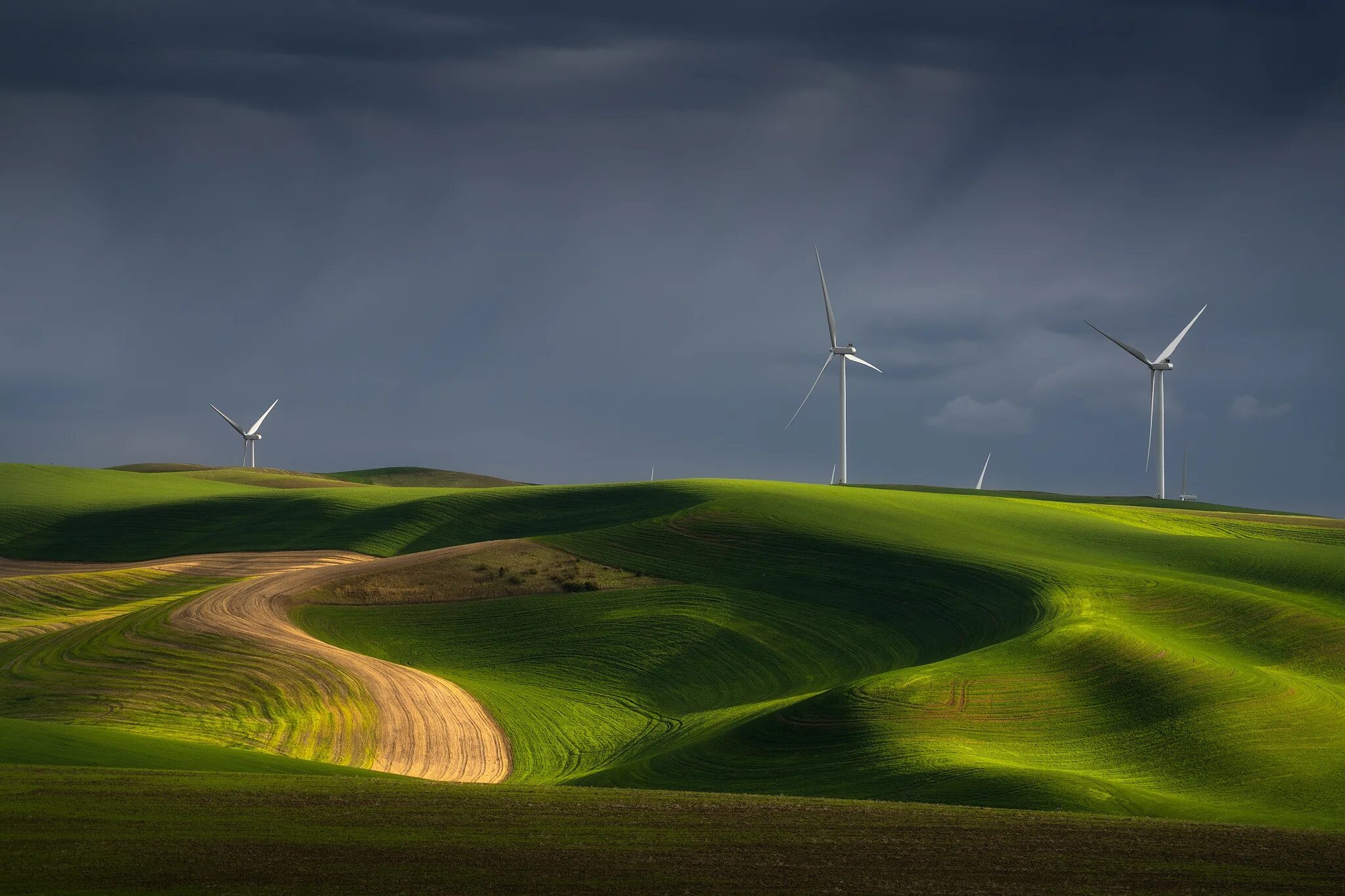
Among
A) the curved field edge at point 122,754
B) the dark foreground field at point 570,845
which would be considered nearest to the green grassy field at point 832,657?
the curved field edge at point 122,754

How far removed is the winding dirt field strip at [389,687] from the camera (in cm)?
2950

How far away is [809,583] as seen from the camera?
44594mm

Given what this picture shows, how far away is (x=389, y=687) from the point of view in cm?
3344

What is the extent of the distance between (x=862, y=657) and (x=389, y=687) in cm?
1514

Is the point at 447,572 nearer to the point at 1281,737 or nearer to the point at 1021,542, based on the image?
the point at 1021,542

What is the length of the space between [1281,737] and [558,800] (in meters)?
17.7

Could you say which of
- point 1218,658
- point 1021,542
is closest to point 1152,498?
point 1021,542

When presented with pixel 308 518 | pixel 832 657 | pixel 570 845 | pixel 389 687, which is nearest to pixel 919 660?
pixel 832 657

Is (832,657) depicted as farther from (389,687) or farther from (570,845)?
(570,845)

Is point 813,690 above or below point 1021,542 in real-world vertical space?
below

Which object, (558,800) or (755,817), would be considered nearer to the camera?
(755,817)

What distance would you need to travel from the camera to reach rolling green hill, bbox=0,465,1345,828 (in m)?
25.2

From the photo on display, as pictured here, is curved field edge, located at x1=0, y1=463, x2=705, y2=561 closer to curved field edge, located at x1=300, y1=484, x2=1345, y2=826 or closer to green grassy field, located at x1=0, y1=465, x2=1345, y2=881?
green grassy field, located at x1=0, y1=465, x2=1345, y2=881

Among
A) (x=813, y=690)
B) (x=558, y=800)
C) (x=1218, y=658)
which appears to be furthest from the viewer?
(x=813, y=690)
